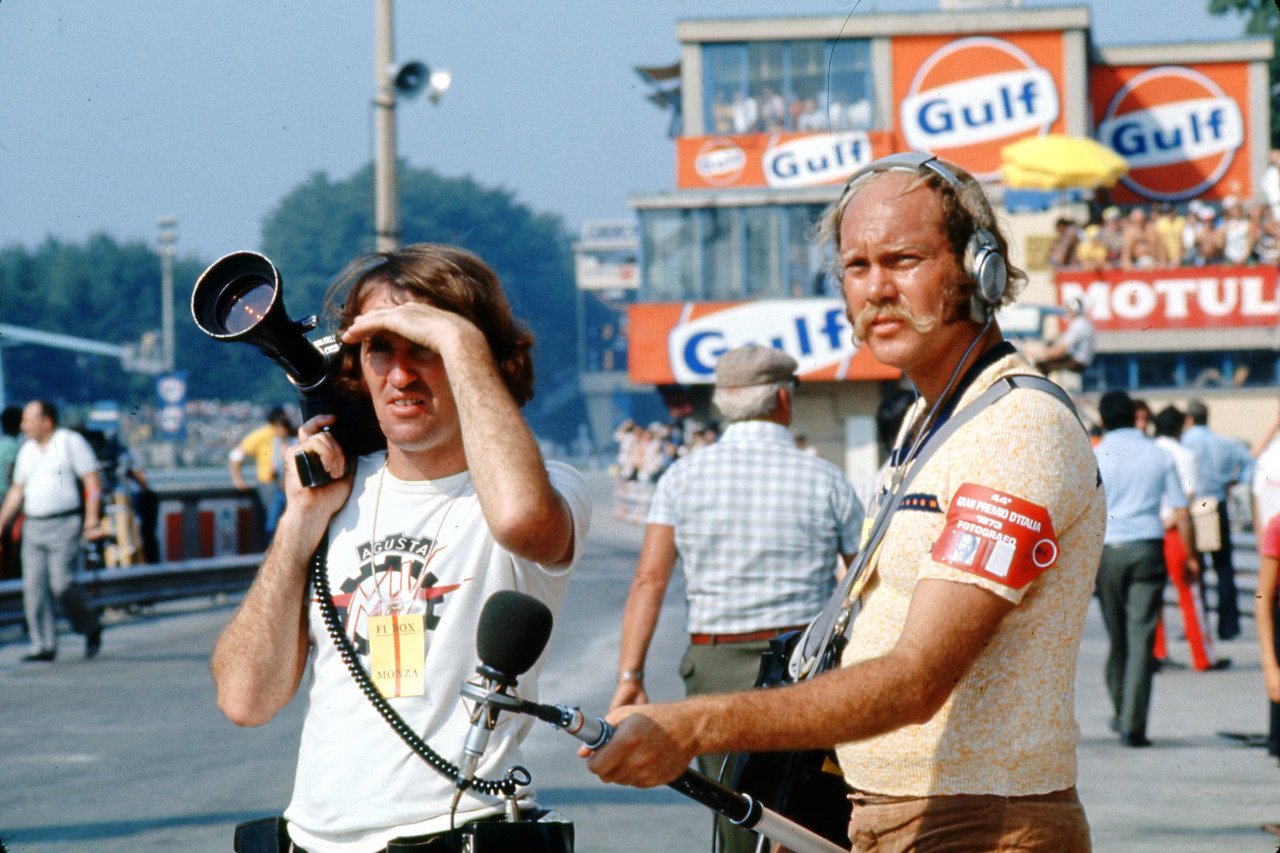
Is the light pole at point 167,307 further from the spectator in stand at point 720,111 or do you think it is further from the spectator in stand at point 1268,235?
the spectator in stand at point 1268,235

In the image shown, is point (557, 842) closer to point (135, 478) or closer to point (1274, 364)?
point (135, 478)

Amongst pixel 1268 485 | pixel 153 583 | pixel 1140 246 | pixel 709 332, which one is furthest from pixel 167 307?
pixel 1268 485

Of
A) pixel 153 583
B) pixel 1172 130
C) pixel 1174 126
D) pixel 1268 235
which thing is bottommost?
pixel 153 583

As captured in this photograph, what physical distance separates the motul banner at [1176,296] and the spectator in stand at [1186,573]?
2248 cm

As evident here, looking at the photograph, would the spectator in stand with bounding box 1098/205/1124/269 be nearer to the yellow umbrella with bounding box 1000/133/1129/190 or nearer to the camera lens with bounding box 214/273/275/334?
the yellow umbrella with bounding box 1000/133/1129/190

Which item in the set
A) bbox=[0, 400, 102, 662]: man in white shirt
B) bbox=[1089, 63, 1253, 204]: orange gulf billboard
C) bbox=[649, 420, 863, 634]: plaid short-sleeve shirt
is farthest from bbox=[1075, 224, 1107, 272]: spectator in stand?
bbox=[649, 420, 863, 634]: plaid short-sleeve shirt

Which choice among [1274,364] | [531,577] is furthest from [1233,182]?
[531,577]

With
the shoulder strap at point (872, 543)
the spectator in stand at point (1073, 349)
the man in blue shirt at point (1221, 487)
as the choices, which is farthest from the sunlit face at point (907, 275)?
the spectator in stand at point (1073, 349)

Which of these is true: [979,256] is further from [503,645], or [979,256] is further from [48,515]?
[48,515]

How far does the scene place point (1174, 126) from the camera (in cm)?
3816

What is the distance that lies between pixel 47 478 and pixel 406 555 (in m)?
9.20

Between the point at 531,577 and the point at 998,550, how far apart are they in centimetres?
91

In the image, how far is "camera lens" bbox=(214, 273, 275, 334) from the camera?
252 centimetres

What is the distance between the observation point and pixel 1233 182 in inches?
1480
